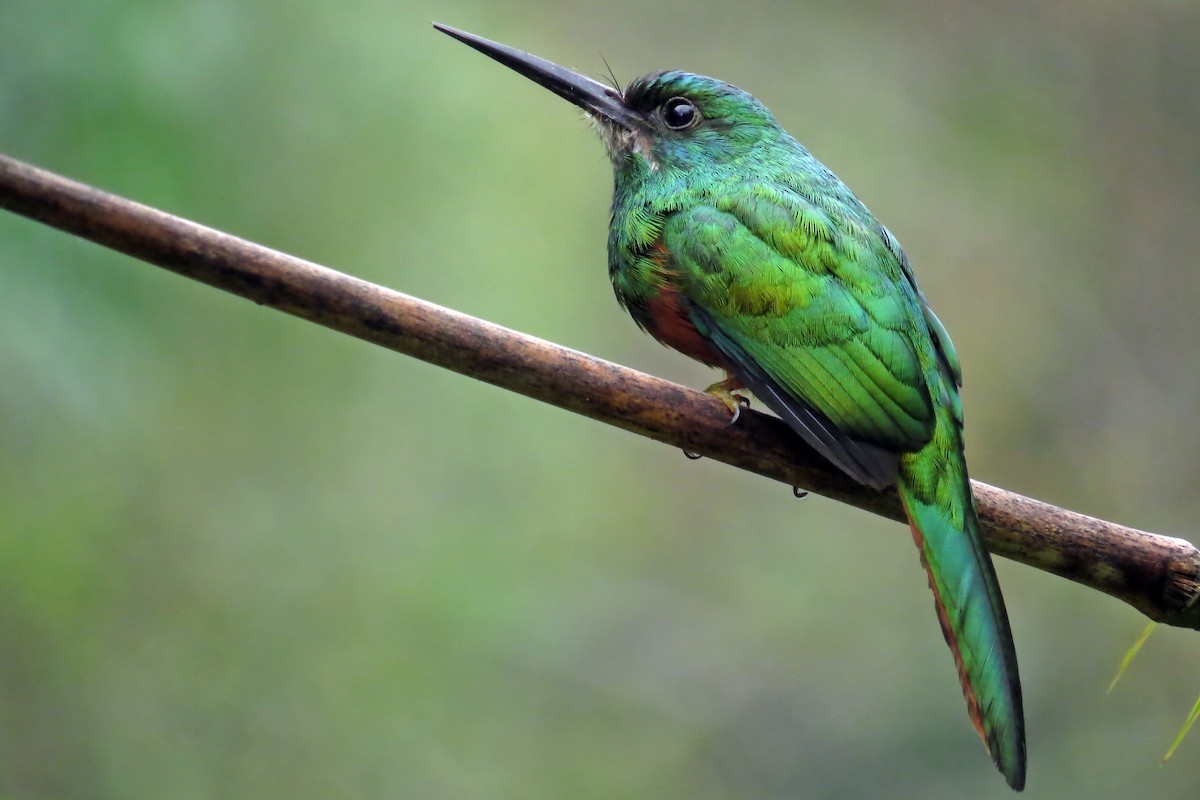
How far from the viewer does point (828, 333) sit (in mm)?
2062

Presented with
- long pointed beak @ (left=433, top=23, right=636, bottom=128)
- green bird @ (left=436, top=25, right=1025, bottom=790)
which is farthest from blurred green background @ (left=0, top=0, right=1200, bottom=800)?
green bird @ (left=436, top=25, right=1025, bottom=790)

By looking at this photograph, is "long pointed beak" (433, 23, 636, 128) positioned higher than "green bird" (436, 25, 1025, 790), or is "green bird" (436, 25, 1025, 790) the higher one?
"long pointed beak" (433, 23, 636, 128)

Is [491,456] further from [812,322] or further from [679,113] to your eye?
[812,322]

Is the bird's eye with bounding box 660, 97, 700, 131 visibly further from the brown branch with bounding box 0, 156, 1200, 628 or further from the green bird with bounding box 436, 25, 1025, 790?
the brown branch with bounding box 0, 156, 1200, 628

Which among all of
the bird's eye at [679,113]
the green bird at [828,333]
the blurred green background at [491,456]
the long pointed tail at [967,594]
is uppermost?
the bird's eye at [679,113]

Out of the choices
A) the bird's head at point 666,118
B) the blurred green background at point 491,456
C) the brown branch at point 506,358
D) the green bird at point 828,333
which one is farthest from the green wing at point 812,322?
the blurred green background at point 491,456

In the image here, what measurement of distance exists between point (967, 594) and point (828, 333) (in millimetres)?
522

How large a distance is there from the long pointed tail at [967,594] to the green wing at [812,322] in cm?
6

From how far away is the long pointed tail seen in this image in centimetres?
166

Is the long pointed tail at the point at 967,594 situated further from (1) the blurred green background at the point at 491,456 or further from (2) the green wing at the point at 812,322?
(1) the blurred green background at the point at 491,456

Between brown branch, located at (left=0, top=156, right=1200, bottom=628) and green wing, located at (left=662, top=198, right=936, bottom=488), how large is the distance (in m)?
0.21

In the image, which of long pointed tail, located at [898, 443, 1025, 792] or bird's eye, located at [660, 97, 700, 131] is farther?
bird's eye, located at [660, 97, 700, 131]

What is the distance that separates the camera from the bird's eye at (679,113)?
2.66 m

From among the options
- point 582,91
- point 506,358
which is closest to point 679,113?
point 582,91
